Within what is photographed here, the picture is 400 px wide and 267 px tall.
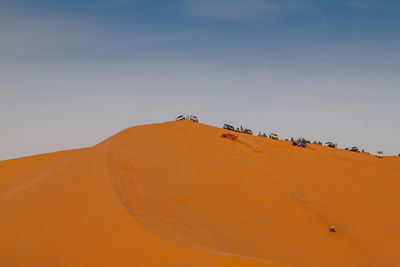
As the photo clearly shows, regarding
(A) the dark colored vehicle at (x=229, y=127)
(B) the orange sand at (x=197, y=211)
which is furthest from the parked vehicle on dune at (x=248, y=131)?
(B) the orange sand at (x=197, y=211)

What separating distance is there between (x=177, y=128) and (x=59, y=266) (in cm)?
1637

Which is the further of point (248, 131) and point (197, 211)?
point (248, 131)

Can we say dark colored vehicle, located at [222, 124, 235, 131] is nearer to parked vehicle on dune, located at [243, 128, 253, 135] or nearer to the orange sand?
parked vehicle on dune, located at [243, 128, 253, 135]

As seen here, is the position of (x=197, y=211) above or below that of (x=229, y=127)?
below

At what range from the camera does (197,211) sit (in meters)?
9.20

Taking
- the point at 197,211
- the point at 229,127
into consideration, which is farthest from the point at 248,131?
the point at 197,211

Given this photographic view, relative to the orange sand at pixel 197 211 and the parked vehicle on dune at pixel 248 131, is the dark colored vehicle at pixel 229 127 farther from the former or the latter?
the orange sand at pixel 197 211

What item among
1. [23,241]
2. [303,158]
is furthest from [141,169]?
[303,158]

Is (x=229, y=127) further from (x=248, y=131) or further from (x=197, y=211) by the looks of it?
(x=197, y=211)

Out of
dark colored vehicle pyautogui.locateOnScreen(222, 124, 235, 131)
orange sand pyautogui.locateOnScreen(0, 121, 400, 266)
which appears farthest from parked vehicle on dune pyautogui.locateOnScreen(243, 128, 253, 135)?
orange sand pyautogui.locateOnScreen(0, 121, 400, 266)

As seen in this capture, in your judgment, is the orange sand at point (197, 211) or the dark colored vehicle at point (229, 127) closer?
the orange sand at point (197, 211)

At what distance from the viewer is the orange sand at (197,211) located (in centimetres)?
588

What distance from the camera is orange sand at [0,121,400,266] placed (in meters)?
5.88

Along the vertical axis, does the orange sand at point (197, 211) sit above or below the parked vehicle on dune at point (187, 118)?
below
